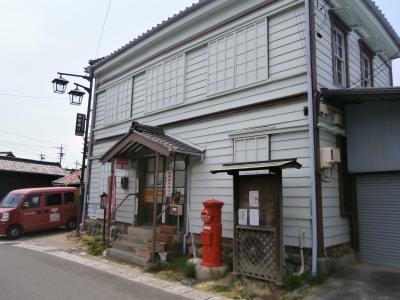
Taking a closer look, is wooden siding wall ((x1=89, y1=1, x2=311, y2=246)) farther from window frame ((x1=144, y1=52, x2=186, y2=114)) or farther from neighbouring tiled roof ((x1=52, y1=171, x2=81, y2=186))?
neighbouring tiled roof ((x1=52, y1=171, x2=81, y2=186))

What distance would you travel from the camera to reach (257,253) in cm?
738

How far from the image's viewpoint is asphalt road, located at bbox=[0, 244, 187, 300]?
6.68 m

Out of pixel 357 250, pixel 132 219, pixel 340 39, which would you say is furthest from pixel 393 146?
pixel 132 219

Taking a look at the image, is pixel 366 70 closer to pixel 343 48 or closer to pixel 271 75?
pixel 343 48

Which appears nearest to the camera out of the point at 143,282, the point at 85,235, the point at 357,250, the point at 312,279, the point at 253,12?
the point at 312,279

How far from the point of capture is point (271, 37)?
8836mm

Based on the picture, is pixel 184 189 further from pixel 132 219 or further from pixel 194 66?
pixel 194 66

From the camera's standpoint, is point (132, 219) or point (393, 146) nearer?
point (393, 146)

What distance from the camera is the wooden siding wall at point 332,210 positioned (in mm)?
7820

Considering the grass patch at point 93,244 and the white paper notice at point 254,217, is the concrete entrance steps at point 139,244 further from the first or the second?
the white paper notice at point 254,217

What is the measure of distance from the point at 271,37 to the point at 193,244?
5.61m

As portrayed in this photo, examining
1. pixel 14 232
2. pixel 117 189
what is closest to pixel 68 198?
pixel 14 232

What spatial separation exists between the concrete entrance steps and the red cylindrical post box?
1898 mm

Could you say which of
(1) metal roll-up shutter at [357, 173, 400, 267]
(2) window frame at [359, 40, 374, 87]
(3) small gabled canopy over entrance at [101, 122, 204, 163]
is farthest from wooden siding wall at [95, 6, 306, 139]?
(2) window frame at [359, 40, 374, 87]
